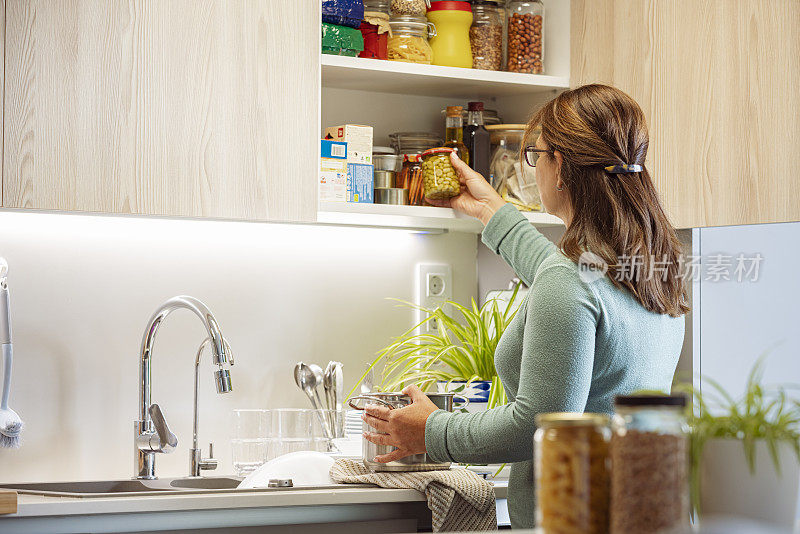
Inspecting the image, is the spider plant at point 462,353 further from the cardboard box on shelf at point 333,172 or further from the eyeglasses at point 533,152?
the eyeglasses at point 533,152

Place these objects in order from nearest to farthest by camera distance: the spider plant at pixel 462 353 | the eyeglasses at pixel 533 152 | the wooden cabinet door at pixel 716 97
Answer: the eyeglasses at pixel 533 152
the wooden cabinet door at pixel 716 97
the spider plant at pixel 462 353

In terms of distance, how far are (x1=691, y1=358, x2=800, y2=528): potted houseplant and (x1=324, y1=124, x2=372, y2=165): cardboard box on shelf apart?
139 centimetres

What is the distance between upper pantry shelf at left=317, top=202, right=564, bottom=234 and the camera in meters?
2.26

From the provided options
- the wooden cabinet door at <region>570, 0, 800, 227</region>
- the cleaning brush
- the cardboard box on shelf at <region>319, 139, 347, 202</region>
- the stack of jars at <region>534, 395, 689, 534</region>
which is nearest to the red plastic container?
the cardboard box on shelf at <region>319, 139, 347, 202</region>

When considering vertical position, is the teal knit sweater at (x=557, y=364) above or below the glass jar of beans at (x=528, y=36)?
below

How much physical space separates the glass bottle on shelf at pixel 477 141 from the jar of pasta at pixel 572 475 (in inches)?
62.2

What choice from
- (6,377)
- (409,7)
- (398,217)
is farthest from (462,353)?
(6,377)

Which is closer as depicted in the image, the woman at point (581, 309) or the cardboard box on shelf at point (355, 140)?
the woman at point (581, 309)

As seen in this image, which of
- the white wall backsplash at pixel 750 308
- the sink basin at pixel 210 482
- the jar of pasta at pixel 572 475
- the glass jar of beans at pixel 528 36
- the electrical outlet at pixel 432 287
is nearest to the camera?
the jar of pasta at pixel 572 475

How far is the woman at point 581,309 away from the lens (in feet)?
5.00

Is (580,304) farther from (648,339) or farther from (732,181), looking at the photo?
(732,181)

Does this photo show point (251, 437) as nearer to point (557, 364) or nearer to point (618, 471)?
point (557, 364)

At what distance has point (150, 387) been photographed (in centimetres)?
216

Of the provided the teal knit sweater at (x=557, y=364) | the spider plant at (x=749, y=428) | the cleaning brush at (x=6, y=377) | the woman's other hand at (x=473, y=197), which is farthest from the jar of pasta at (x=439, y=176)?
the spider plant at (x=749, y=428)
